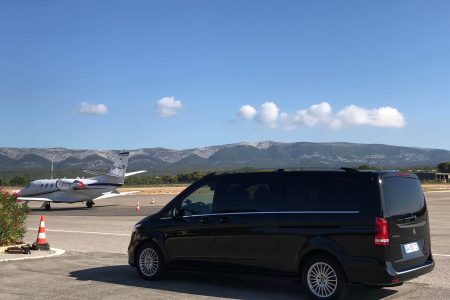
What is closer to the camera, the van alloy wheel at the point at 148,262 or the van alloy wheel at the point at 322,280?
the van alloy wheel at the point at 322,280

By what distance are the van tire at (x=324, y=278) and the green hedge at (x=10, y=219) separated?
863 centimetres

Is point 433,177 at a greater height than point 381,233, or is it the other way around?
point 433,177

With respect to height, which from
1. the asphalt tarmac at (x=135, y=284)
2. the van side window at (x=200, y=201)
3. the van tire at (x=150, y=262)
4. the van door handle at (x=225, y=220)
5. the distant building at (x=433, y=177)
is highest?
the distant building at (x=433, y=177)

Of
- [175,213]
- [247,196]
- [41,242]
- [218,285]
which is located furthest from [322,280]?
[41,242]

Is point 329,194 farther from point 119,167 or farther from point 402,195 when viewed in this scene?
point 119,167

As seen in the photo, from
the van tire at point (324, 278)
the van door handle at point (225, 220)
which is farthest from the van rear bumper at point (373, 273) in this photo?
the van door handle at point (225, 220)

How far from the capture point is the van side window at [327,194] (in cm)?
747

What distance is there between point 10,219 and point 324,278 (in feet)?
29.4

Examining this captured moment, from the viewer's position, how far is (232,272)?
27.8ft

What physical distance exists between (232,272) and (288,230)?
123cm

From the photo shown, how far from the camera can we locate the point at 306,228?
7750 mm

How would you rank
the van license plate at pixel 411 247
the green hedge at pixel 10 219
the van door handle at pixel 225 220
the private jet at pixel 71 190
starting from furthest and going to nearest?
1. the private jet at pixel 71 190
2. the green hedge at pixel 10 219
3. the van door handle at pixel 225 220
4. the van license plate at pixel 411 247

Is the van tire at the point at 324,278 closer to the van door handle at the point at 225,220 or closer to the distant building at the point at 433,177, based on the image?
the van door handle at the point at 225,220

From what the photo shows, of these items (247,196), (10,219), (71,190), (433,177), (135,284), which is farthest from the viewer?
(433,177)
